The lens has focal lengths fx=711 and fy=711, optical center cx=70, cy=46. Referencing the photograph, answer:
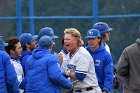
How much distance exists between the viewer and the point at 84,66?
11953 millimetres

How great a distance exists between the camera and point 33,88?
11438 millimetres

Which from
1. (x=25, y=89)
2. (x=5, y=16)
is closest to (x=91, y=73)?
(x=25, y=89)

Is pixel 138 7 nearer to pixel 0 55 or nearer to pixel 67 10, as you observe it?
pixel 67 10

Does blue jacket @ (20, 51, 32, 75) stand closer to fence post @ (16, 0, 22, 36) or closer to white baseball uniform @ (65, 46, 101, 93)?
white baseball uniform @ (65, 46, 101, 93)

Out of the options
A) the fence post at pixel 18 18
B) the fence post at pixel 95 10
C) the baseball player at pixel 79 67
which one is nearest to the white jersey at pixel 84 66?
the baseball player at pixel 79 67

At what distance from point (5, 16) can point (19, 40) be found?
15.9 feet

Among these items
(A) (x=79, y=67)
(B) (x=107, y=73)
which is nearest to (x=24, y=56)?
(A) (x=79, y=67)

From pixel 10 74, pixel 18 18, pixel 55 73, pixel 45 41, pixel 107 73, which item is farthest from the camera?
pixel 18 18

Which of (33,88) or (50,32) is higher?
(50,32)

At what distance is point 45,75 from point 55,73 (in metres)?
0.18

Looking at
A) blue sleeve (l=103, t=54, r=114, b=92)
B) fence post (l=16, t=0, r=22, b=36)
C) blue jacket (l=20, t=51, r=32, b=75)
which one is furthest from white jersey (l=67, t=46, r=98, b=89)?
fence post (l=16, t=0, r=22, b=36)

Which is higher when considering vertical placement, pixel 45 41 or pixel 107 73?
pixel 45 41

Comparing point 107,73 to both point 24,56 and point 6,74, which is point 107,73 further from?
point 6,74

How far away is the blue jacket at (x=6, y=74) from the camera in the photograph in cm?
1140
